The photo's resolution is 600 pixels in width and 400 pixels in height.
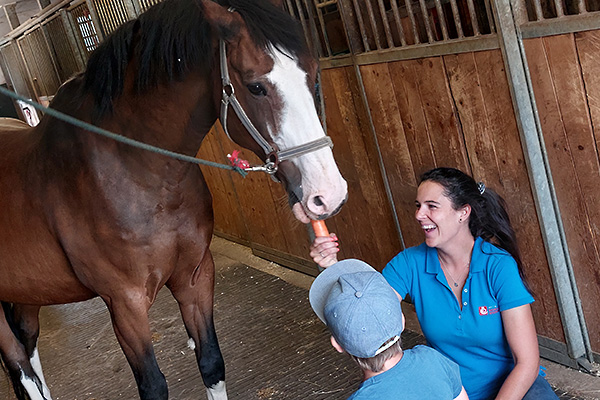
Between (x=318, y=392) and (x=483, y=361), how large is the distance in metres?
1.11

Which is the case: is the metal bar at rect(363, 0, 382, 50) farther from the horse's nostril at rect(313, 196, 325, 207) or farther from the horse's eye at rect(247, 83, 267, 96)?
the horse's nostril at rect(313, 196, 325, 207)

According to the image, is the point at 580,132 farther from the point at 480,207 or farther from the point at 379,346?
the point at 379,346

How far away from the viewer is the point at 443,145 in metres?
2.63

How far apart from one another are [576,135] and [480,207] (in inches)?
16.9

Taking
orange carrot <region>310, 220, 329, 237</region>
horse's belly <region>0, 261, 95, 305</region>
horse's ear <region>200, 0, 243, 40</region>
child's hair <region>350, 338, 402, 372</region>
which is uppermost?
horse's ear <region>200, 0, 243, 40</region>

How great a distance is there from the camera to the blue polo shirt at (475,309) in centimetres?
183

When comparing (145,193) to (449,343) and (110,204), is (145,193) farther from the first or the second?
(449,343)

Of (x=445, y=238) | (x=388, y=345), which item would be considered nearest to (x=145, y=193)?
(x=445, y=238)

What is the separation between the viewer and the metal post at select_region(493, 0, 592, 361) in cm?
214

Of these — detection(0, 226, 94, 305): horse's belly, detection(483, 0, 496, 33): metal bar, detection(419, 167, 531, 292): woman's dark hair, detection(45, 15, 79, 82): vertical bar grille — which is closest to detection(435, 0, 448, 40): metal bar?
detection(483, 0, 496, 33): metal bar

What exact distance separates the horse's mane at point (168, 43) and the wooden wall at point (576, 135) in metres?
0.83

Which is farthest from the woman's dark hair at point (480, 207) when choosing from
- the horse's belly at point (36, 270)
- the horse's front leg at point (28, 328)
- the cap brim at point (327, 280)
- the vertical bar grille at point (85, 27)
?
the vertical bar grille at point (85, 27)

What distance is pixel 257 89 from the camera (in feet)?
6.04

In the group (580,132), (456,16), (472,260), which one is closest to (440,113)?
(456,16)
